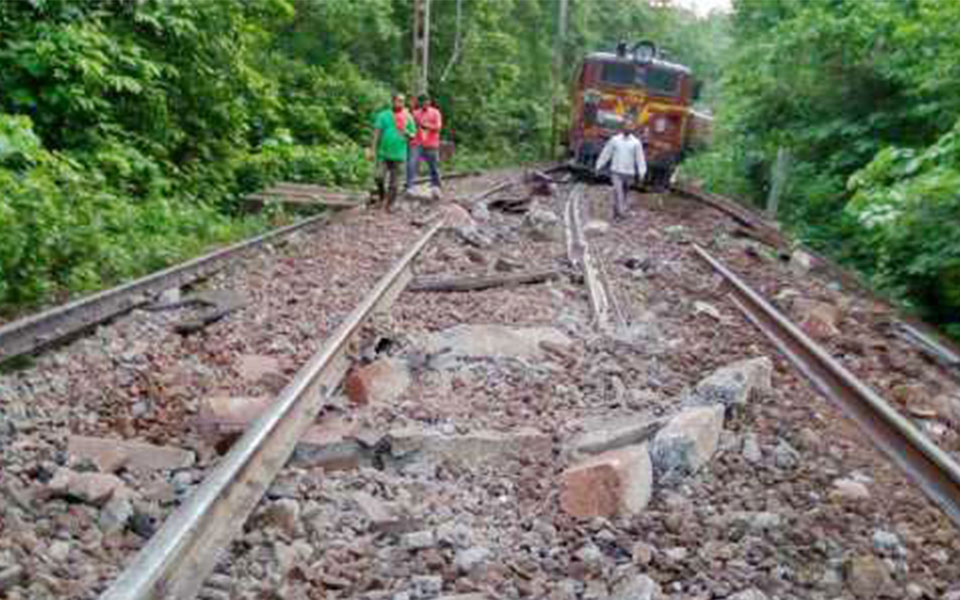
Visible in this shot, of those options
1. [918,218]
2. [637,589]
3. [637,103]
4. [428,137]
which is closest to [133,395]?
[637,589]

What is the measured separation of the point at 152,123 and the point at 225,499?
1058 centimetres

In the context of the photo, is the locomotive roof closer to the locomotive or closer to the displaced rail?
the locomotive

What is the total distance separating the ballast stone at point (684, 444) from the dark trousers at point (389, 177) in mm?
10621

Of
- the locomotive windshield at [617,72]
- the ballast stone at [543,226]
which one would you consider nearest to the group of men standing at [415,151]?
the ballast stone at [543,226]

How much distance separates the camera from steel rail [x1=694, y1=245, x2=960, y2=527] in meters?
4.66

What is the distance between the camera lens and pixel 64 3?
1212cm

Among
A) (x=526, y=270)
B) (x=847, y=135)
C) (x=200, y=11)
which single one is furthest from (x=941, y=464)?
(x=847, y=135)

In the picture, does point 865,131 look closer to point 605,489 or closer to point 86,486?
point 605,489

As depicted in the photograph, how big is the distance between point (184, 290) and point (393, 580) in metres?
5.21

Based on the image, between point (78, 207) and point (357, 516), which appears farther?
point (78, 207)

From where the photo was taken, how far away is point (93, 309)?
6828mm

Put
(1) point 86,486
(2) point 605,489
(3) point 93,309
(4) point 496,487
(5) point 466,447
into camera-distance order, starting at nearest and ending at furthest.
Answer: (1) point 86,486 < (2) point 605,489 < (4) point 496,487 < (5) point 466,447 < (3) point 93,309

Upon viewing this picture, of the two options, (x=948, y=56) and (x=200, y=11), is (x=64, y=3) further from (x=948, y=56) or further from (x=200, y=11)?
(x=948, y=56)

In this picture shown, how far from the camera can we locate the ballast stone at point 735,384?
5.46 metres
